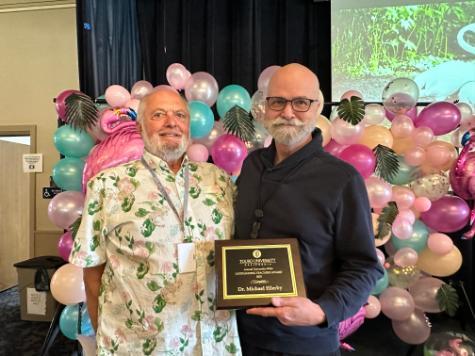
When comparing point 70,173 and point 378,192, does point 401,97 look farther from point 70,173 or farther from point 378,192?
point 70,173

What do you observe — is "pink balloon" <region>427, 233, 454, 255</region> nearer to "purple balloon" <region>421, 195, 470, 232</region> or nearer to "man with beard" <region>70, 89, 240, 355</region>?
"purple balloon" <region>421, 195, 470, 232</region>

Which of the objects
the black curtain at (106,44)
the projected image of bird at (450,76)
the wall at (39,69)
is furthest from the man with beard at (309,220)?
the wall at (39,69)

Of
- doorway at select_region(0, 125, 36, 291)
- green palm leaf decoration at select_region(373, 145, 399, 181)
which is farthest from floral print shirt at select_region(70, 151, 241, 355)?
doorway at select_region(0, 125, 36, 291)

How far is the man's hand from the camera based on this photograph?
990 millimetres

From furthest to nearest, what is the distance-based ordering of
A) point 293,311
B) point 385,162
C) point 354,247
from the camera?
point 385,162 < point 354,247 < point 293,311

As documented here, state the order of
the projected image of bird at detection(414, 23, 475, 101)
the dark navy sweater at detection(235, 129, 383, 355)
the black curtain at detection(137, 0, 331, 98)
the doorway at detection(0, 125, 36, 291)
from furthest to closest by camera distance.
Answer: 1. the doorway at detection(0, 125, 36, 291)
2. the black curtain at detection(137, 0, 331, 98)
3. the projected image of bird at detection(414, 23, 475, 101)
4. the dark navy sweater at detection(235, 129, 383, 355)

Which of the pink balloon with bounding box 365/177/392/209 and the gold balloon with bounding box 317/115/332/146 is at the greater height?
the gold balloon with bounding box 317/115/332/146

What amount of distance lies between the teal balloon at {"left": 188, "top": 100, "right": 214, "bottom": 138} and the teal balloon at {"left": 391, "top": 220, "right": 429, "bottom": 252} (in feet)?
5.11

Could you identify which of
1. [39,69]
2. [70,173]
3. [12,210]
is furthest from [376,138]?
[12,210]

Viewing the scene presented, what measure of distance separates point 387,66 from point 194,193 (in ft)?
9.55

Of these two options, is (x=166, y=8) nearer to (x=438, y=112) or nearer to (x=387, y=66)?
(x=387, y=66)

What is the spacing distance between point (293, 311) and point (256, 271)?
0.50 ft

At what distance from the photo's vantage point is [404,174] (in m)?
2.60

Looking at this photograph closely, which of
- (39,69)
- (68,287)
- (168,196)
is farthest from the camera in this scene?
(39,69)
